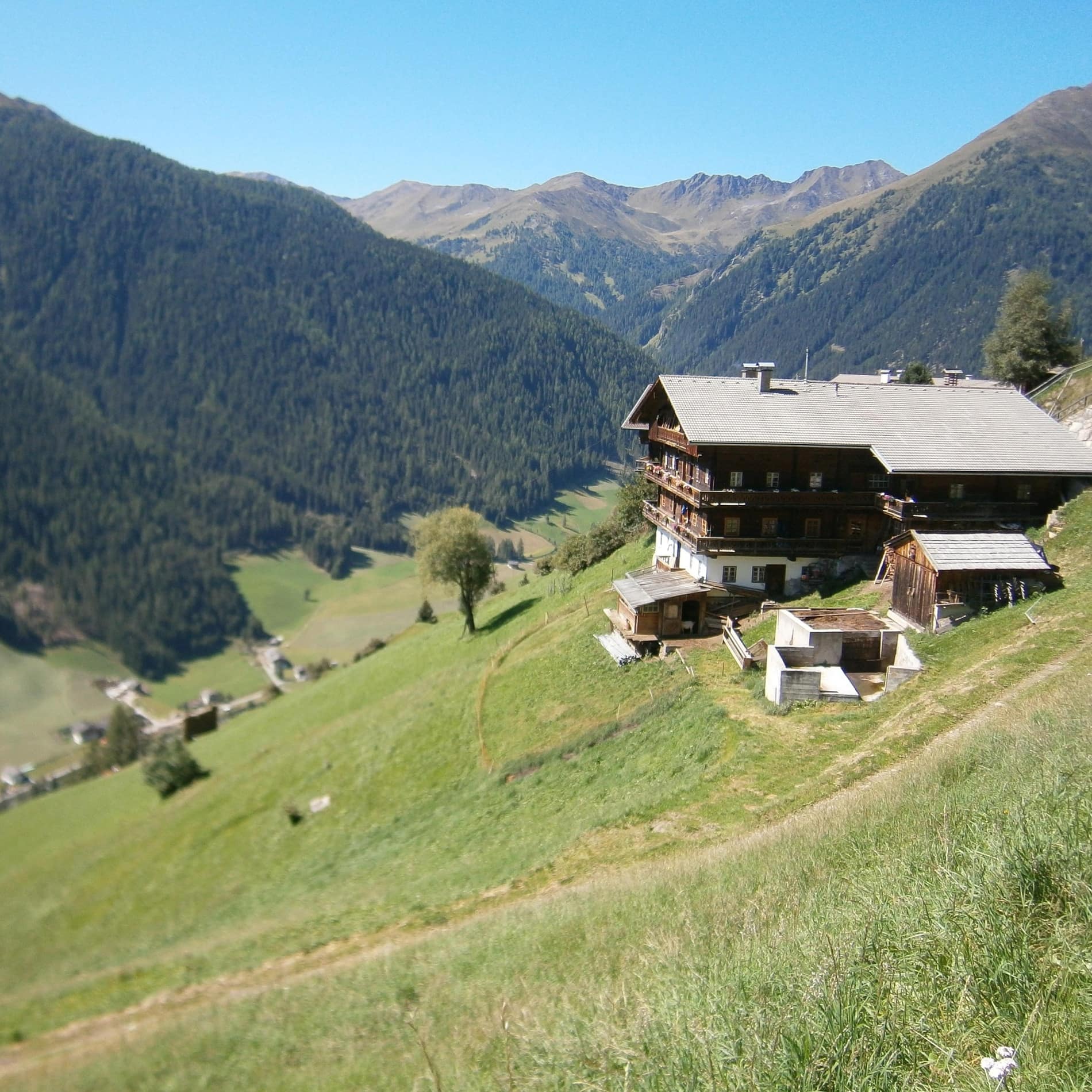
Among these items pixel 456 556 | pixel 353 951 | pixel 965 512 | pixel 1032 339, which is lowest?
pixel 353 951

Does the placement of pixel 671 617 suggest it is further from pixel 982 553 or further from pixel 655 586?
pixel 982 553

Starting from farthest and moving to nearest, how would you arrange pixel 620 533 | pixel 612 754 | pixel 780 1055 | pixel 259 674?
pixel 259 674, pixel 620 533, pixel 612 754, pixel 780 1055

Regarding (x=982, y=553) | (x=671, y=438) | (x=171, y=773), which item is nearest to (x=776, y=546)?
(x=671, y=438)

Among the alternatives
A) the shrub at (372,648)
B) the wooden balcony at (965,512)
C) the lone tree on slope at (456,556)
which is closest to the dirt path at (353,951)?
the wooden balcony at (965,512)

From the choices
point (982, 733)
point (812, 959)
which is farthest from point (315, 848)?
point (812, 959)

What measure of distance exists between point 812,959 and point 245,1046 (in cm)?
1506

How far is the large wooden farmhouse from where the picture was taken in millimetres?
37594

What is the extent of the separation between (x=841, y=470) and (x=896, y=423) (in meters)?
4.04

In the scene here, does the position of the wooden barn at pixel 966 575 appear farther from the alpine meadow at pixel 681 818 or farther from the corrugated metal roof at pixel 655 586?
the corrugated metal roof at pixel 655 586

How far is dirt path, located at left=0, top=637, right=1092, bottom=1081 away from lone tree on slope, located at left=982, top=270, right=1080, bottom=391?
181 feet

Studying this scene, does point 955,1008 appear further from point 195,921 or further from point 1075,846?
point 195,921

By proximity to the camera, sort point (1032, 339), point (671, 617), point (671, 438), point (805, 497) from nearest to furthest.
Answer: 1. point (671, 617)
2. point (805, 497)
3. point (671, 438)
4. point (1032, 339)

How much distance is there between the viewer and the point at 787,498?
1563 inches

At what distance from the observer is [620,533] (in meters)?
62.4
